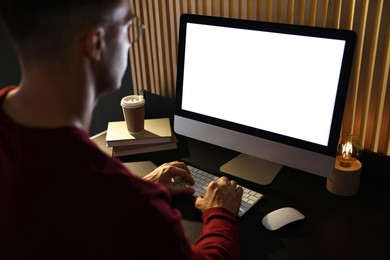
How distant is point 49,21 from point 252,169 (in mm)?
838

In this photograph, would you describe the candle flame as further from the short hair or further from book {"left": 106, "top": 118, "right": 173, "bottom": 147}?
the short hair

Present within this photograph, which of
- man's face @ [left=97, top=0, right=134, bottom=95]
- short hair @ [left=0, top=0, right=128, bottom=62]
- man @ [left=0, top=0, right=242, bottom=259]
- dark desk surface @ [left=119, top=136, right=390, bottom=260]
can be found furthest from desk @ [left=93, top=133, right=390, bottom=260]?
short hair @ [left=0, top=0, right=128, bottom=62]

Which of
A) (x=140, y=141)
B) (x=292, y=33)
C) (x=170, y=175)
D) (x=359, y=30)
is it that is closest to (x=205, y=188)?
(x=170, y=175)

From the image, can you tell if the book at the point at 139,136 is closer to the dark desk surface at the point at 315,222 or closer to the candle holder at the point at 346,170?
the dark desk surface at the point at 315,222

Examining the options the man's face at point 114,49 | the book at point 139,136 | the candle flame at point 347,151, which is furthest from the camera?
the book at point 139,136

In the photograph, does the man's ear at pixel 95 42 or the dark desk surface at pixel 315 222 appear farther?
the dark desk surface at pixel 315 222

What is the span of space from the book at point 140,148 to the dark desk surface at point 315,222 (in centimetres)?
33

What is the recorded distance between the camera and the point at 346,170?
4.02 ft

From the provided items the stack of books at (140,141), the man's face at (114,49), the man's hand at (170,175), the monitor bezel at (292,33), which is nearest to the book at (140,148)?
the stack of books at (140,141)

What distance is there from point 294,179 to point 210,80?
15.7 inches

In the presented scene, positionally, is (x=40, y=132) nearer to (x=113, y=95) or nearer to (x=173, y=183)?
(x=173, y=183)

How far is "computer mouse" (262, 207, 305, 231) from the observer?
1115 millimetres

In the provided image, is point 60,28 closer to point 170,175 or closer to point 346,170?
point 170,175

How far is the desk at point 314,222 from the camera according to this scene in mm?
1046
